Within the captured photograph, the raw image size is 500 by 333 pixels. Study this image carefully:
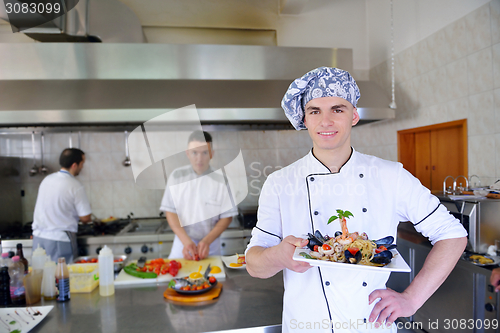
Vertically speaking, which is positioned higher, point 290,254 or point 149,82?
point 149,82

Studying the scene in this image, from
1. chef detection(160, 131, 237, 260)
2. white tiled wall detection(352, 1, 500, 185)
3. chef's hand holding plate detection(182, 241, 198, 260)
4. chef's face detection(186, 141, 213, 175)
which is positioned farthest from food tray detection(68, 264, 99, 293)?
white tiled wall detection(352, 1, 500, 185)

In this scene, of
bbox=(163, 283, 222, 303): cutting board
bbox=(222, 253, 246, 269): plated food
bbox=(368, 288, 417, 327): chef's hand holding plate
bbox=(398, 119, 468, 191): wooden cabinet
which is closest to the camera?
bbox=(368, 288, 417, 327): chef's hand holding plate

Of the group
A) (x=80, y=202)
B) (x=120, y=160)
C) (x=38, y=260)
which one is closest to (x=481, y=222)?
(x=38, y=260)

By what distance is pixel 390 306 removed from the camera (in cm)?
90

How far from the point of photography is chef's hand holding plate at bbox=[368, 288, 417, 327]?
0.90 meters

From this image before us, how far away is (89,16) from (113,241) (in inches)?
70.7

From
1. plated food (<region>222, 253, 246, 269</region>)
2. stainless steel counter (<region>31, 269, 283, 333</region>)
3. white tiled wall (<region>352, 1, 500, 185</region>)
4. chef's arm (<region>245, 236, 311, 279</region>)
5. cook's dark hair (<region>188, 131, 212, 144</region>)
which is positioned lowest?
stainless steel counter (<region>31, 269, 283, 333</region>)

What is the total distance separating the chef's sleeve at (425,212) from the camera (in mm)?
961

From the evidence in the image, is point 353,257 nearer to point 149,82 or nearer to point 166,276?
point 166,276

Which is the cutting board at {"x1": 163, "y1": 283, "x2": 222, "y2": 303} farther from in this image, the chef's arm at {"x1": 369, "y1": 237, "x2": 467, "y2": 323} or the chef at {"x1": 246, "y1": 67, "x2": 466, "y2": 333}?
Result: the chef's arm at {"x1": 369, "y1": 237, "x2": 467, "y2": 323}

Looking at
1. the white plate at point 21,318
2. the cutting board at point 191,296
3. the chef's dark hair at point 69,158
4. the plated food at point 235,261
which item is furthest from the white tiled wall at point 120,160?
the white plate at point 21,318

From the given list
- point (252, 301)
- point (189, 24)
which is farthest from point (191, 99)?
point (252, 301)

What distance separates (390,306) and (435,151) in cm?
213

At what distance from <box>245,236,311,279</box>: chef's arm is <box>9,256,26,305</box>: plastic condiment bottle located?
1135mm
